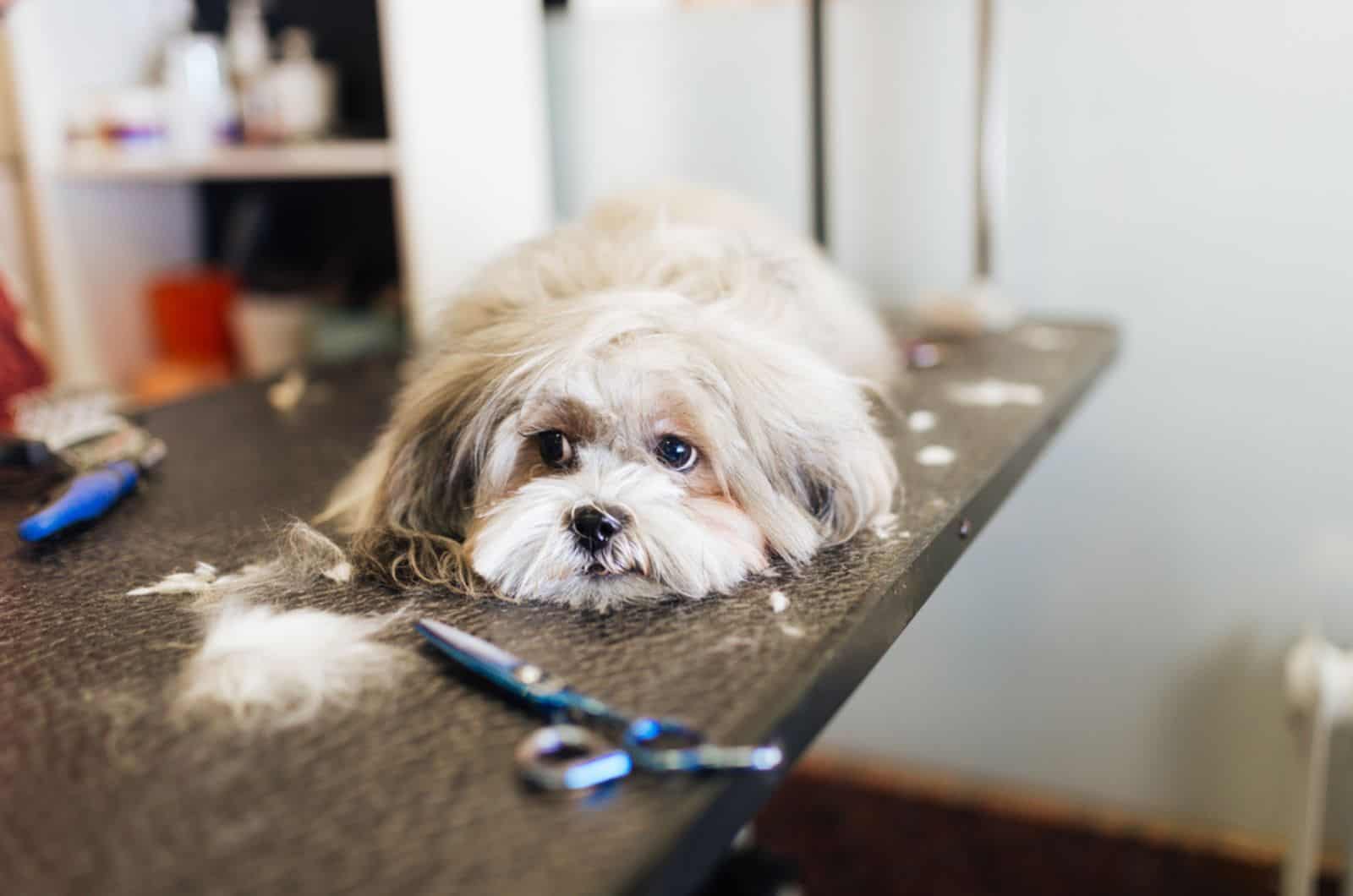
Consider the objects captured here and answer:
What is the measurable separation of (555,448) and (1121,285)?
1.10m

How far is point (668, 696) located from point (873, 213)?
132 centimetres

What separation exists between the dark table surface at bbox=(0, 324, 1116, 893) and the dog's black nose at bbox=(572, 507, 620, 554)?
0.06 meters

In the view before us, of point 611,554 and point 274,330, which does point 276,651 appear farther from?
point 274,330

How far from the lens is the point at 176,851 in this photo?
43 centimetres

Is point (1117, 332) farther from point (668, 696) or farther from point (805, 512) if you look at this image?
point (668, 696)

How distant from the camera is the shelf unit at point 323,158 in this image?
1569 millimetres

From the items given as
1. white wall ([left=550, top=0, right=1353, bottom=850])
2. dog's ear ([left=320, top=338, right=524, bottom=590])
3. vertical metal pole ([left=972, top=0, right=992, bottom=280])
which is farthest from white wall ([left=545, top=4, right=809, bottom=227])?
dog's ear ([left=320, top=338, right=524, bottom=590])

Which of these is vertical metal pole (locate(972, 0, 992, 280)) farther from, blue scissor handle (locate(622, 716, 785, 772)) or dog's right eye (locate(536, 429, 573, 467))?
blue scissor handle (locate(622, 716, 785, 772))

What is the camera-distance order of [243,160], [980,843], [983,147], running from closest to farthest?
[983,147] < [243,160] < [980,843]

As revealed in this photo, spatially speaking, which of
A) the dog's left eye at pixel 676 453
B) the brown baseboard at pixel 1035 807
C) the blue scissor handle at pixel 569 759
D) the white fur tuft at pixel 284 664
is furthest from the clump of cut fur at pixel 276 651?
the brown baseboard at pixel 1035 807

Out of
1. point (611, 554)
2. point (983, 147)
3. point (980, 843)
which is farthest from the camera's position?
point (980, 843)

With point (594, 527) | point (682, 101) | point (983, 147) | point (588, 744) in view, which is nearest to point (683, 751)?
point (588, 744)

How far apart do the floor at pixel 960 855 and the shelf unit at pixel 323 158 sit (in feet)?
3.34

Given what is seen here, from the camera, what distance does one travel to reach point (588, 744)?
0.50 m
